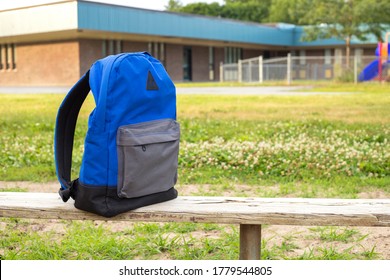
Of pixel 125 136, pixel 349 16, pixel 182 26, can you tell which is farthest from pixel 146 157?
pixel 349 16

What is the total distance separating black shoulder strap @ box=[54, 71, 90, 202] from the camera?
306 centimetres

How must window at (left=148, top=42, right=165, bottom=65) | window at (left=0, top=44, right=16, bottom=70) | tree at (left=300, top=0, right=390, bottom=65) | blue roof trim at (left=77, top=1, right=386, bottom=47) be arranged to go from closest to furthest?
blue roof trim at (left=77, top=1, right=386, bottom=47) < tree at (left=300, top=0, right=390, bottom=65) < window at (left=0, top=44, right=16, bottom=70) < window at (left=148, top=42, right=165, bottom=65)

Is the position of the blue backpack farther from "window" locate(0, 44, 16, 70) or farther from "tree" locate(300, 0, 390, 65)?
"window" locate(0, 44, 16, 70)

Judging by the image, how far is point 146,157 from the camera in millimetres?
2932

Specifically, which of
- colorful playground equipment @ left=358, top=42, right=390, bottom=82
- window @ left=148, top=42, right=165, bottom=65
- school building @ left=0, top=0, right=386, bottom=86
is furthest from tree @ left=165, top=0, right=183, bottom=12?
colorful playground equipment @ left=358, top=42, right=390, bottom=82

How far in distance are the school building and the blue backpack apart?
23526 millimetres

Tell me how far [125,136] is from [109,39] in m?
29.7

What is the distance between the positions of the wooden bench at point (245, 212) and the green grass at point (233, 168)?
0.54m

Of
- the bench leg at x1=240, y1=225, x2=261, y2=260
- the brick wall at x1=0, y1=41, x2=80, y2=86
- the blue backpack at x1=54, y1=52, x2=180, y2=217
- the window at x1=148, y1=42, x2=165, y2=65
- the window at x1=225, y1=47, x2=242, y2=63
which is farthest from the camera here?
the window at x1=225, y1=47, x2=242, y2=63

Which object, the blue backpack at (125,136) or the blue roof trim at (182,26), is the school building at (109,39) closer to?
the blue roof trim at (182,26)

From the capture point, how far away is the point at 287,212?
2.92m

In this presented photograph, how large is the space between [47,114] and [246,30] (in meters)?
25.4

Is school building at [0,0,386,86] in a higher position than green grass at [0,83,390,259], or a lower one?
higher

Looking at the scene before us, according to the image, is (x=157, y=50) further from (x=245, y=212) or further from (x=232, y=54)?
(x=245, y=212)
